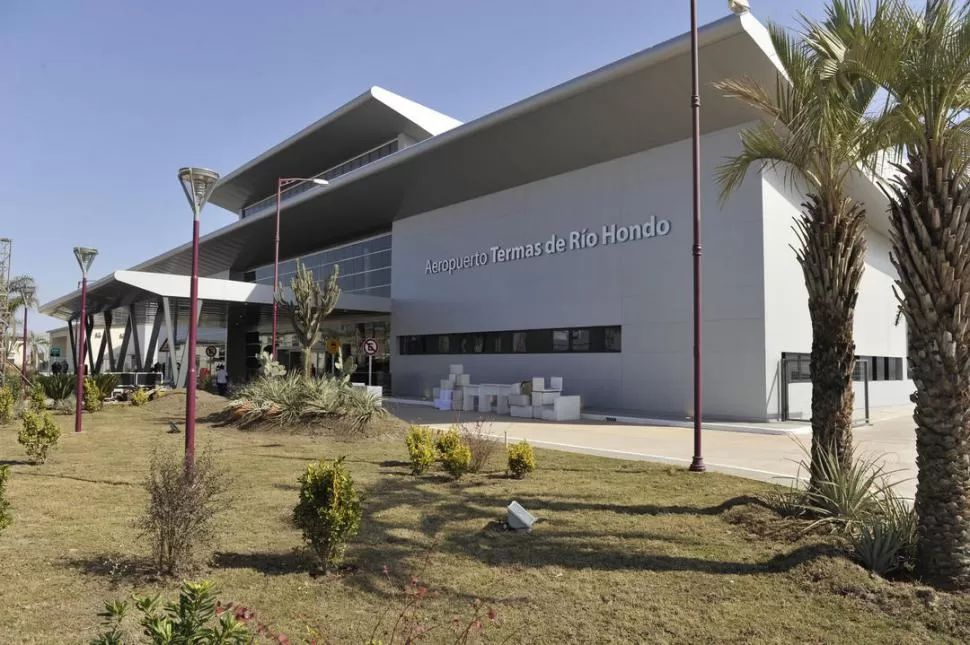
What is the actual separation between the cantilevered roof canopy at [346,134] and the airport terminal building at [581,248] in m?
0.13

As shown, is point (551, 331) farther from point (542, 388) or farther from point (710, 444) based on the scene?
point (710, 444)

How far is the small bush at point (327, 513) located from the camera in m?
4.93

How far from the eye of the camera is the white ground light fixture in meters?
6.37

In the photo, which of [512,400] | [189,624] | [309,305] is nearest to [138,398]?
[309,305]

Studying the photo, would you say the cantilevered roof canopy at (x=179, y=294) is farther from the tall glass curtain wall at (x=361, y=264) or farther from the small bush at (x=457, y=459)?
the small bush at (x=457, y=459)

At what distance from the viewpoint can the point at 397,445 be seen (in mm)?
13023

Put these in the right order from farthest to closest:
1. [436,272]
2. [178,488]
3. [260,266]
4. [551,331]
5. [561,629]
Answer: [260,266]
[436,272]
[551,331]
[178,488]
[561,629]

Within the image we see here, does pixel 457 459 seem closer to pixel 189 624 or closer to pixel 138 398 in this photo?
pixel 189 624

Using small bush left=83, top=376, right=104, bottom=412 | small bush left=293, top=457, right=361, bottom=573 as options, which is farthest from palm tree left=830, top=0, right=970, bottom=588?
small bush left=83, top=376, right=104, bottom=412

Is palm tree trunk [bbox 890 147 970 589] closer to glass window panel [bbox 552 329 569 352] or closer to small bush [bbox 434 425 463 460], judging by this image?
small bush [bbox 434 425 463 460]

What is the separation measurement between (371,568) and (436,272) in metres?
24.6

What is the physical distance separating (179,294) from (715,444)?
21387mm

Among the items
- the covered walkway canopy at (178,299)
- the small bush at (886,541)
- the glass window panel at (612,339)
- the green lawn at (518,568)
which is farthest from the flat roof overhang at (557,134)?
the small bush at (886,541)

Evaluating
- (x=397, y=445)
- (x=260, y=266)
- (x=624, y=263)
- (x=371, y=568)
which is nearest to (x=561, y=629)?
(x=371, y=568)
